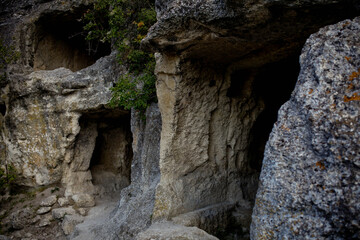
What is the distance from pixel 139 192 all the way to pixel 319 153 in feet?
12.6

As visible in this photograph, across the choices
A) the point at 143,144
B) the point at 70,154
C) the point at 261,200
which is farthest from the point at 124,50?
the point at 261,200

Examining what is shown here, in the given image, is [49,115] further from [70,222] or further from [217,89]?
[217,89]

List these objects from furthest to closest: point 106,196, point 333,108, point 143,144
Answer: point 106,196
point 143,144
point 333,108

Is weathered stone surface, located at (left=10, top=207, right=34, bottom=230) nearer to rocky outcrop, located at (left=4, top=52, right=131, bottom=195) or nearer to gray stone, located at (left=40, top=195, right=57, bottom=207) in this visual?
gray stone, located at (left=40, top=195, right=57, bottom=207)

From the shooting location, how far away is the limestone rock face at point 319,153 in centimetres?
188

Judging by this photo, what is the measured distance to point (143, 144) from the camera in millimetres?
5578

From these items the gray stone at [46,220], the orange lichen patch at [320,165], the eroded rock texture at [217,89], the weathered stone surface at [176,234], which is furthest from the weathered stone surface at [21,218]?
the orange lichen patch at [320,165]

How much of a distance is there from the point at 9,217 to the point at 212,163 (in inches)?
221

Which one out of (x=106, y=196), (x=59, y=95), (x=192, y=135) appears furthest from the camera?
(x=106, y=196)

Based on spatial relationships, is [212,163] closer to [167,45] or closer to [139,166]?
[139,166]

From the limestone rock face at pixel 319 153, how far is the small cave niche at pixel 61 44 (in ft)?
22.9

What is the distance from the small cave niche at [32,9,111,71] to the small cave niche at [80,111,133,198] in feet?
7.74

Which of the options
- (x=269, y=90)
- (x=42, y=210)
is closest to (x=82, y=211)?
(x=42, y=210)

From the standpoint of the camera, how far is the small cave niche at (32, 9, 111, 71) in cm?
856
